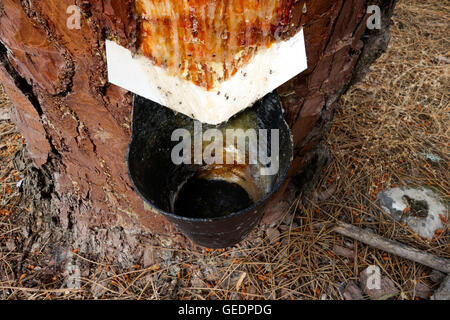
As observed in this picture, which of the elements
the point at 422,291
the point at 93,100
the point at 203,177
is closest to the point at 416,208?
the point at 422,291

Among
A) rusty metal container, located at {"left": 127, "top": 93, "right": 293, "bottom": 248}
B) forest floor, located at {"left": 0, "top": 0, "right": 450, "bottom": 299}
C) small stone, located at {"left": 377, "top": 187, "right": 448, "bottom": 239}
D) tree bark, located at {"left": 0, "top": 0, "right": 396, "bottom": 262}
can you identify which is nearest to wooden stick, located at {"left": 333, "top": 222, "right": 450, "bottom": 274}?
forest floor, located at {"left": 0, "top": 0, "right": 450, "bottom": 299}

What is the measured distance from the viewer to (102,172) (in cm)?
148

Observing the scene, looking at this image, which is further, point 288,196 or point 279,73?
point 288,196

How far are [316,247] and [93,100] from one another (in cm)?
137

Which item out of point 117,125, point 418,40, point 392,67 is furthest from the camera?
point 418,40

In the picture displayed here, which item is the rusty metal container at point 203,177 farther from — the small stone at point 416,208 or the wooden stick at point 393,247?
the small stone at point 416,208

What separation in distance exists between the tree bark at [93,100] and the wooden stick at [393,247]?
439mm

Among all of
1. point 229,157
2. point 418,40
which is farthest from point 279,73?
point 418,40

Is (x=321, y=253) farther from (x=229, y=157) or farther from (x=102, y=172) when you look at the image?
(x=102, y=172)

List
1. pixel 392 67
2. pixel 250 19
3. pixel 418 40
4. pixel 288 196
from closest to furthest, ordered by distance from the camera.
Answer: pixel 250 19
pixel 288 196
pixel 392 67
pixel 418 40

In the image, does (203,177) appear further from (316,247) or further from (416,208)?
(416,208)

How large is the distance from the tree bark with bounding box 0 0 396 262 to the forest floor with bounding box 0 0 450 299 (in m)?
0.18

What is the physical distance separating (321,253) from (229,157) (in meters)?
0.78

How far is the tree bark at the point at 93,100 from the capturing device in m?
0.98
